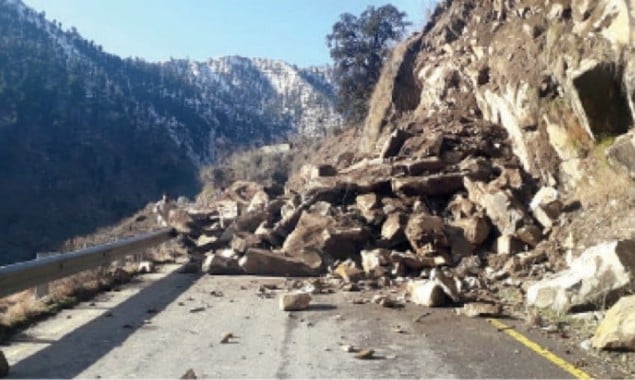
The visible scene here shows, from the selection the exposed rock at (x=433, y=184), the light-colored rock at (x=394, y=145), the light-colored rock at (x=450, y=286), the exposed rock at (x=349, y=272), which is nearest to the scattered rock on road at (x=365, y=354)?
the light-colored rock at (x=450, y=286)

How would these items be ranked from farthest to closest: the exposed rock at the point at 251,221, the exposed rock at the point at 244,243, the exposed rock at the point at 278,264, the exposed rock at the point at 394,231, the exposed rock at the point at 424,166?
the exposed rock at the point at 251,221, the exposed rock at the point at 424,166, the exposed rock at the point at 244,243, the exposed rock at the point at 394,231, the exposed rock at the point at 278,264

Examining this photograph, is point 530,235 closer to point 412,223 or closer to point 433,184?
point 412,223

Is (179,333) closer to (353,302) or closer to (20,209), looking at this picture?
(353,302)

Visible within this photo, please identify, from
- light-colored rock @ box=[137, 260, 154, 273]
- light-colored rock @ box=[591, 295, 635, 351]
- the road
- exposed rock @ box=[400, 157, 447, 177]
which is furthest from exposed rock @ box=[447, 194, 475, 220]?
light-colored rock @ box=[591, 295, 635, 351]

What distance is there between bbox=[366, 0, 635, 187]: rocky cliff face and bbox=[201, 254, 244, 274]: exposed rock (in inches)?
269

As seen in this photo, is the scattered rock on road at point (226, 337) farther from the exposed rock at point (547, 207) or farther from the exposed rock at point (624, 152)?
the exposed rock at point (547, 207)

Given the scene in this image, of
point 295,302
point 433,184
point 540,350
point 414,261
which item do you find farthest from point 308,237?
point 540,350

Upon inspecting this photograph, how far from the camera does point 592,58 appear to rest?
12.4m

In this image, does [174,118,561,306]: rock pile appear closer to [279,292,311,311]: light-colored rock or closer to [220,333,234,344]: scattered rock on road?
[279,292,311,311]: light-colored rock

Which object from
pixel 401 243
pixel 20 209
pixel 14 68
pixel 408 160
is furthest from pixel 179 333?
pixel 14 68

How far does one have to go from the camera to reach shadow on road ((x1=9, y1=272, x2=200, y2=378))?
6.11 m

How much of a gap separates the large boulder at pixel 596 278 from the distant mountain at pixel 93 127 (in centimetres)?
6852

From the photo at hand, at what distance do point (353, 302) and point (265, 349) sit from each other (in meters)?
3.29

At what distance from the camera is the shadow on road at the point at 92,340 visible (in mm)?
6105
